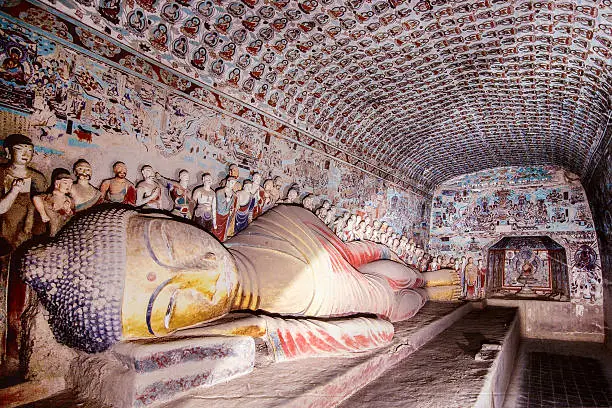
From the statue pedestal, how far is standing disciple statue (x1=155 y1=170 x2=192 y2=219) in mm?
2058

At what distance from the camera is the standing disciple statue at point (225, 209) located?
4.85 m

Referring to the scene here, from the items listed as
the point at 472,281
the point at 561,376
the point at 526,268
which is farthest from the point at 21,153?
the point at 526,268

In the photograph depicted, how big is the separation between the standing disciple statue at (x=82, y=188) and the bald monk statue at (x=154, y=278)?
1.18ft

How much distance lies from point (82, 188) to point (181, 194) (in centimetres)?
116

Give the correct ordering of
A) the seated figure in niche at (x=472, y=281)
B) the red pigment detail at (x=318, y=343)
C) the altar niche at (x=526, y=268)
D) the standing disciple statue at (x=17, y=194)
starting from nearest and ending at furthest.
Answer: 1. the standing disciple statue at (x=17, y=194)
2. the red pigment detail at (x=318, y=343)
3. the altar niche at (x=526, y=268)
4. the seated figure in niche at (x=472, y=281)

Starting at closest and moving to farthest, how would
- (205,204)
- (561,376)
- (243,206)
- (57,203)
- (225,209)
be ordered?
(57,203) → (205,204) → (225,209) → (243,206) → (561,376)

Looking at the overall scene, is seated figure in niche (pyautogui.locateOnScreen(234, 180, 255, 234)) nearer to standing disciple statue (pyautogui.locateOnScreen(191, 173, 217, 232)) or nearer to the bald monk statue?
standing disciple statue (pyautogui.locateOnScreen(191, 173, 217, 232))

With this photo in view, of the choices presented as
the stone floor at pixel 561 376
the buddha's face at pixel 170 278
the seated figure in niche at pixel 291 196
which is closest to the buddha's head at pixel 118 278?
the buddha's face at pixel 170 278

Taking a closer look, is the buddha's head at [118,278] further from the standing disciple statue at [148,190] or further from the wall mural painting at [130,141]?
the standing disciple statue at [148,190]

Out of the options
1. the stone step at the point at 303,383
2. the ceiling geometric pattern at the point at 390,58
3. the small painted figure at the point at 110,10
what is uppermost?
the ceiling geometric pattern at the point at 390,58

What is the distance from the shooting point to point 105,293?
2324mm

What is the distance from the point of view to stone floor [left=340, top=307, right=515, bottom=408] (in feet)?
9.07

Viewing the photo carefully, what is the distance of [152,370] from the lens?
7.43 ft

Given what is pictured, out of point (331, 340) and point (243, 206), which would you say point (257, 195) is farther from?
point (331, 340)
